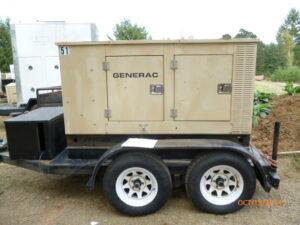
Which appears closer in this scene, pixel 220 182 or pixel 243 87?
pixel 220 182

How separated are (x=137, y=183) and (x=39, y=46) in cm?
647

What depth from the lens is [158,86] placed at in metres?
3.44

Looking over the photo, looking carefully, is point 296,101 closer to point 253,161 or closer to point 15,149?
point 253,161

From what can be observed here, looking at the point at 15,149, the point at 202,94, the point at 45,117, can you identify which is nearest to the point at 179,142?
the point at 202,94

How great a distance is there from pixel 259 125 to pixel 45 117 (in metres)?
5.28

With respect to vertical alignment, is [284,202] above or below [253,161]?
below

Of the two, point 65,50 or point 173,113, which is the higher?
point 65,50

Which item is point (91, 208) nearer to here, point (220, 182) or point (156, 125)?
point (156, 125)

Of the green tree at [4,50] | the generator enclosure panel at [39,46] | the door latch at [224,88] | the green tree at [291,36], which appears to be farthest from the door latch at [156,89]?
the green tree at [291,36]

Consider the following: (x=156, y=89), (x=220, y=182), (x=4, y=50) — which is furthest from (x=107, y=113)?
(x=4, y=50)

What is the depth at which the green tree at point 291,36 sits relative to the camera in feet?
138

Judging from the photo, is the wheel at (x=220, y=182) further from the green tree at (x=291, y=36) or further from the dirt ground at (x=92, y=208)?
the green tree at (x=291, y=36)

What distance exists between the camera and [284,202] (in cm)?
356

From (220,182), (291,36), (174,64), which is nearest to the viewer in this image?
(220,182)
